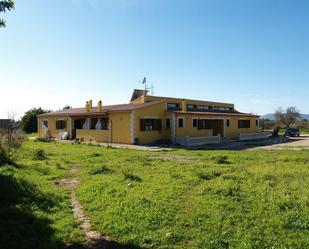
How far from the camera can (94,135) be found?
31547 mm

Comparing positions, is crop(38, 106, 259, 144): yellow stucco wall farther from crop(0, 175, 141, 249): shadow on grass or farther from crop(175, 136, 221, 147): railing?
crop(0, 175, 141, 249): shadow on grass

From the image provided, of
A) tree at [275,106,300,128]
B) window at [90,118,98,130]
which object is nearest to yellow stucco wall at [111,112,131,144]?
window at [90,118,98,130]

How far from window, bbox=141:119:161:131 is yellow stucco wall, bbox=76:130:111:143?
377cm

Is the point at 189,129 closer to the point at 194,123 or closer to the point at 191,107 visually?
the point at 194,123

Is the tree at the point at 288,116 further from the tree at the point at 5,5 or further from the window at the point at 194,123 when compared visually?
the tree at the point at 5,5

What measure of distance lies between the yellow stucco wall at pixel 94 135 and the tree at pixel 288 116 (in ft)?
166

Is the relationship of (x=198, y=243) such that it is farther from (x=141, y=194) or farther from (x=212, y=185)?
(x=212, y=185)

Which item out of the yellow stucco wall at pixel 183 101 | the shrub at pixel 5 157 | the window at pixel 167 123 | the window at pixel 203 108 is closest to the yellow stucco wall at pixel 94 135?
the window at pixel 167 123

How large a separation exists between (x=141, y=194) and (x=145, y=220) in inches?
77.3

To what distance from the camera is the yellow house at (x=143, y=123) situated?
28203mm

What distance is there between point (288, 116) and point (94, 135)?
180ft

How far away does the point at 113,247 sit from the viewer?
16.6ft

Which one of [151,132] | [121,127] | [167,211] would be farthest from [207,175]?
[121,127]

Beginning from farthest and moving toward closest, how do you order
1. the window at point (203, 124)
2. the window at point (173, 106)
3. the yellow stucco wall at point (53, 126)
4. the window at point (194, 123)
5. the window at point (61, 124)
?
1. the window at point (173, 106)
2. the window at point (61, 124)
3. the yellow stucco wall at point (53, 126)
4. the window at point (203, 124)
5. the window at point (194, 123)
